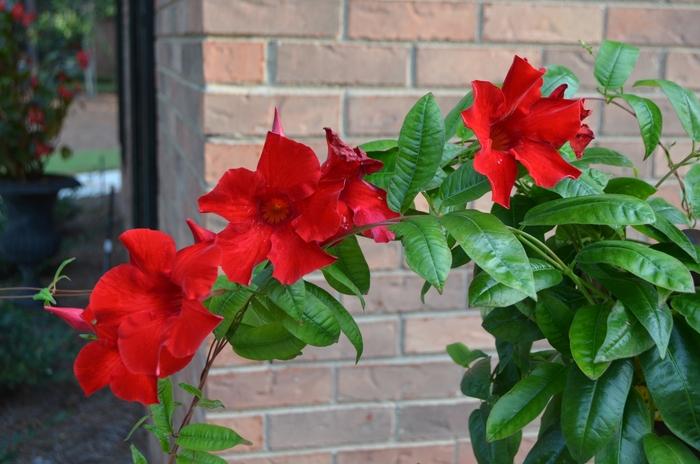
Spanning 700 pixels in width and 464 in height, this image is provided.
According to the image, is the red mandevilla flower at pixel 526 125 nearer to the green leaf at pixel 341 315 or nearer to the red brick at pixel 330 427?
the green leaf at pixel 341 315

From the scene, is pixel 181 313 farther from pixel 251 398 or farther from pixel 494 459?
pixel 251 398

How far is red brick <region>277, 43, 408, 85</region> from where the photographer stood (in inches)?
64.4

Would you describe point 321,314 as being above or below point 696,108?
below

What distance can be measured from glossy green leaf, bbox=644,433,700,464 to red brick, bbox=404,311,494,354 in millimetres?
1021

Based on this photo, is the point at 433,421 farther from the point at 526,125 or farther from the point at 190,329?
the point at 190,329

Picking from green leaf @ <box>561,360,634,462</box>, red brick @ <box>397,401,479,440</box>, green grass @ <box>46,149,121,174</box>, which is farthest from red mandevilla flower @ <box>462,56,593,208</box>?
green grass @ <box>46,149,121,174</box>

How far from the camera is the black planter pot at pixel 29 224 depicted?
473cm

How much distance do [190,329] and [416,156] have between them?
0.90ft

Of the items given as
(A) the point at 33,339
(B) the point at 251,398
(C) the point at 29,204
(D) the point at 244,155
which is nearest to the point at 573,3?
(D) the point at 244,155

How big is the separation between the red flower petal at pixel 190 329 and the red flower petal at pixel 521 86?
1.09 ft

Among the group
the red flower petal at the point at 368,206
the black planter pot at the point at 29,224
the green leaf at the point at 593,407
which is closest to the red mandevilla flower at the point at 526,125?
the red flower petal at the point at 368,206

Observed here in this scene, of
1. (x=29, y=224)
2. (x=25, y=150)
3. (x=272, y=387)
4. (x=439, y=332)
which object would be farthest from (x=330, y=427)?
(x=25, y=150)

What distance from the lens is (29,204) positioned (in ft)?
16.0

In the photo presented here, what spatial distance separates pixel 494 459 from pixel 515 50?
1.02 metres
